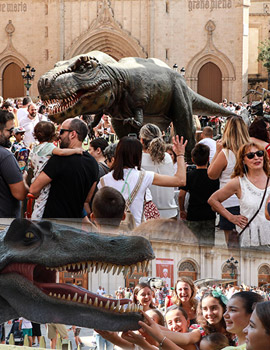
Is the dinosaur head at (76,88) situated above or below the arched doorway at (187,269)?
above

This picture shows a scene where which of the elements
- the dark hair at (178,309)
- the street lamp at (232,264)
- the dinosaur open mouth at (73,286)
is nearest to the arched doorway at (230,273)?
the street lamp at (232,264)

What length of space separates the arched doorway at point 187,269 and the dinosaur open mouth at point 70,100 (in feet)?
16.9

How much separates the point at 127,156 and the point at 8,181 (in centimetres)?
92

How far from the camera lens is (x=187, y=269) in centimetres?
437

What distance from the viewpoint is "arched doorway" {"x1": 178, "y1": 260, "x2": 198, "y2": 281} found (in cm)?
434

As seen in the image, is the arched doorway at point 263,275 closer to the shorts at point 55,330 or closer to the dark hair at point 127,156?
the shorts at point 55,330

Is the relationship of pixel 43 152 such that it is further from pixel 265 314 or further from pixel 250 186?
pixel 265 314

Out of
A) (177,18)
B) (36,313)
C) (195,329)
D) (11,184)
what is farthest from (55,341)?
(177,18)

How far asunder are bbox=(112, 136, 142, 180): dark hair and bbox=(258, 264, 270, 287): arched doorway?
7.15 ft

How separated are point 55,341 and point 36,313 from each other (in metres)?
0.50

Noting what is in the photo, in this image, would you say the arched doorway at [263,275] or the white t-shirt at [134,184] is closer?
the arched doorway at [263,275]

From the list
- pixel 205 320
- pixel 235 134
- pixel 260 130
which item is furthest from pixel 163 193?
pixel 205 320

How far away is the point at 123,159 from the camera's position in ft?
20.7

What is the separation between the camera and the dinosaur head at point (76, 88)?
9.18 m
